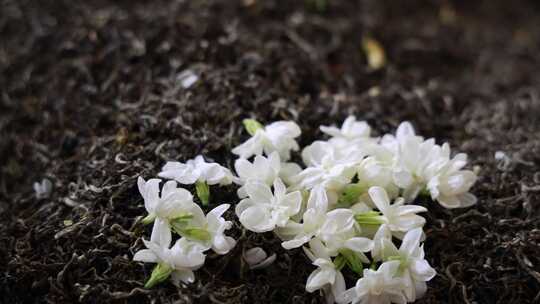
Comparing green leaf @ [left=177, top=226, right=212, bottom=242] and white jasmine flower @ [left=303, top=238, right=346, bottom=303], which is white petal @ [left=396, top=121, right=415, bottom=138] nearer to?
white jasmine flower @ [left=303, top=238, right=346, bottom=303]

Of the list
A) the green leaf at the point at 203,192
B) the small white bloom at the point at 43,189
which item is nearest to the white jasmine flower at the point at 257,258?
the green leaf at the point at 203,192

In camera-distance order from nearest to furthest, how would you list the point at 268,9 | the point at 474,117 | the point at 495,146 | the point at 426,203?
1. the point at 426,203
2. the point at 495,146
3. the point at 474,117
4. the point at 268,9

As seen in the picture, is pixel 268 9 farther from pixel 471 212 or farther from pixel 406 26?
pixel 471 212

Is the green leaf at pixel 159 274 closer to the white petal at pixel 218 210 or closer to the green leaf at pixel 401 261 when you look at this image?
the white petal at pixel 218 210

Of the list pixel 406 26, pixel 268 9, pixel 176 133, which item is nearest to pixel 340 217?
pixel 176 133

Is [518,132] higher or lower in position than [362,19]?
lower

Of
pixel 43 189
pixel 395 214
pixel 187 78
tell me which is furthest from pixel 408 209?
pixel 43 189

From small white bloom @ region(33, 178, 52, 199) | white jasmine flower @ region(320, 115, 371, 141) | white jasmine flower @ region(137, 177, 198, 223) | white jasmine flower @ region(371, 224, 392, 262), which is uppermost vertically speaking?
white jasmine flower @ region(320, 115, 371, 141)

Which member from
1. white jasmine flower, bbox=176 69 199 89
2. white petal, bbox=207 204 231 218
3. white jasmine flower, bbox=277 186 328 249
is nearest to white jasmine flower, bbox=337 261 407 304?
white jasmine flower, bbox=277 186 328 249
